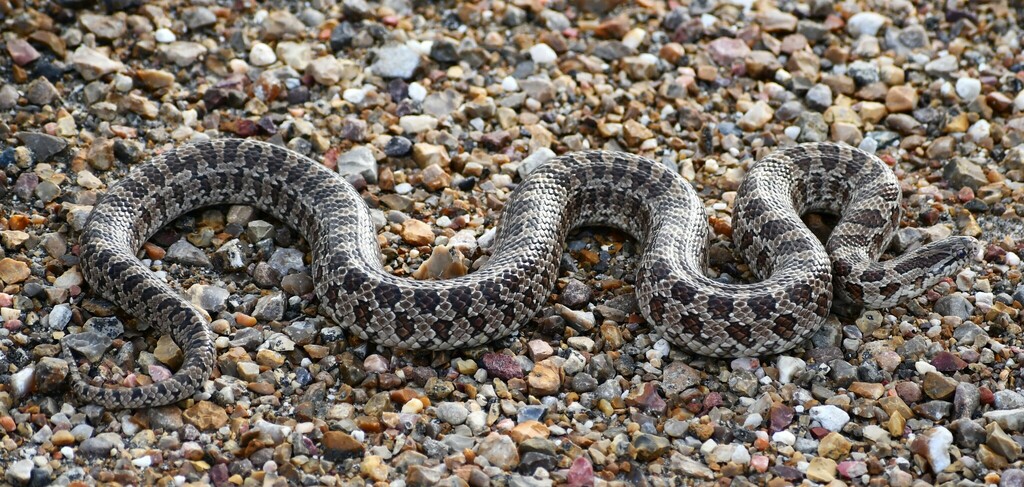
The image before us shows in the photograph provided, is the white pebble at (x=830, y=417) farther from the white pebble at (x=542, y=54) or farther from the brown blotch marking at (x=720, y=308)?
the white pebble at (x=542, y=54)

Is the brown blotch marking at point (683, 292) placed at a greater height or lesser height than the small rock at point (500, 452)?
greater

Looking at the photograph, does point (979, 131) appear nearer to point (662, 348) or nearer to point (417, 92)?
point (662, 348)

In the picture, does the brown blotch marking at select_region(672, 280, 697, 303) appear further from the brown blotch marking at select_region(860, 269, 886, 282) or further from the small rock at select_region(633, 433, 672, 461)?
the brown blotch marking at select_region(860, 269, 886, 282)

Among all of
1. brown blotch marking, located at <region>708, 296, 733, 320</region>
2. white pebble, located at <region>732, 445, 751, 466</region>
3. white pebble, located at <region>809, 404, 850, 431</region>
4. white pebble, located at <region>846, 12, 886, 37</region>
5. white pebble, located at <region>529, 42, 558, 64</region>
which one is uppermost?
white pebble, located at <region>846, 12, 886, 37</region>

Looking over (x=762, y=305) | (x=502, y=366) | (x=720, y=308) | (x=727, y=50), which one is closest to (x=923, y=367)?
(x=762, y=305)

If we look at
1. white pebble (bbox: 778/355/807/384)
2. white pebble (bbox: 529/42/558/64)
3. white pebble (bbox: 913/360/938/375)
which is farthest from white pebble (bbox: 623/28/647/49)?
white pebble (bbox: 913/360/938/375)

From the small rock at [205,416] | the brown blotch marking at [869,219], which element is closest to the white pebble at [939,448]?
the brown blotch marking at [869,219]

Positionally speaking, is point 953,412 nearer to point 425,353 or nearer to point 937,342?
point 937,342
